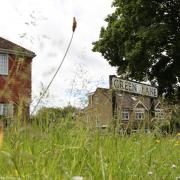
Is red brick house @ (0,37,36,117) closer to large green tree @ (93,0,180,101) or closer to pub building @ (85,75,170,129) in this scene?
pub building @ (85,75,170,129)

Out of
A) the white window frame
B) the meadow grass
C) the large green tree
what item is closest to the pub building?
the meadow grass

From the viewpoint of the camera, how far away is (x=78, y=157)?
3133 millimetres

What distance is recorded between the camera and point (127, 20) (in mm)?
34781

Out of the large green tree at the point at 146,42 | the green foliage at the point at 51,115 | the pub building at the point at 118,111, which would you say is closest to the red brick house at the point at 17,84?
the green foliage at the point at 51,115

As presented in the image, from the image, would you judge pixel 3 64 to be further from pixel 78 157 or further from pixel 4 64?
pixel 78 157

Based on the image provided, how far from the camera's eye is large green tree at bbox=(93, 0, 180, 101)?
32.1m

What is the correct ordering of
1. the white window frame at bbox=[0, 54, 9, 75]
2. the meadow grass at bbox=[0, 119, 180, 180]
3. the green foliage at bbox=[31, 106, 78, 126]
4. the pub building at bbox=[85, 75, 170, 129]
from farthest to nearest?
the white window frame at bbox=[0, 54, 9, 75] → the green foliage at bbox=[31, 106, 78, 126] → the pub building at bbox=[85, 75, 170, 129] → the meadow grass at bbox=[0, 119, 180, 180]

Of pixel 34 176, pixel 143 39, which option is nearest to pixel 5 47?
pixel 143 39

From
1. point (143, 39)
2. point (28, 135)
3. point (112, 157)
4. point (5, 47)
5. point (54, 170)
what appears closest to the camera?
point (54, 170)

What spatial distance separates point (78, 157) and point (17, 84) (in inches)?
23.1

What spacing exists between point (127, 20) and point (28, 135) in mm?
31405

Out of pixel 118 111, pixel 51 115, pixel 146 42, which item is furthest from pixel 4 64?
pixel 118 111

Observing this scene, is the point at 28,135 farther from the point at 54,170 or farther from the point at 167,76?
the point at 167,76

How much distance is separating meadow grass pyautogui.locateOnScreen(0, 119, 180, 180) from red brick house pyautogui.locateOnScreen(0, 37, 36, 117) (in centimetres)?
17
